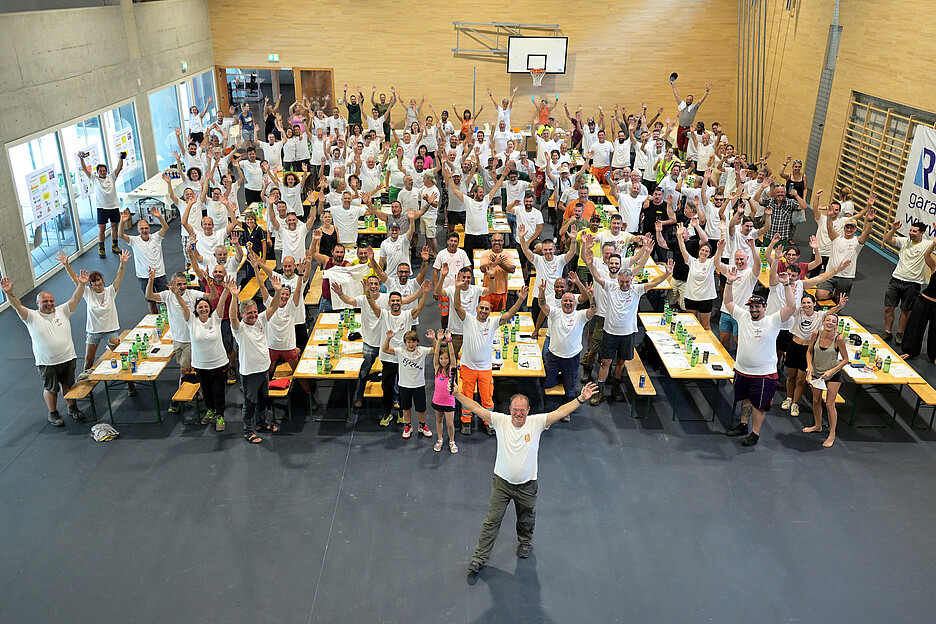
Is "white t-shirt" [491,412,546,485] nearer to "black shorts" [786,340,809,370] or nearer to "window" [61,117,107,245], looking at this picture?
"black shorts" [786,340,809,370]

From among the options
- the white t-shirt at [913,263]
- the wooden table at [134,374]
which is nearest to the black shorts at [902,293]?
the white t-shirt at [913,263]

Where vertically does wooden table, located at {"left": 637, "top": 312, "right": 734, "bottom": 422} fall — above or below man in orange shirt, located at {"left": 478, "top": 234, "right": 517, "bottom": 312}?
below

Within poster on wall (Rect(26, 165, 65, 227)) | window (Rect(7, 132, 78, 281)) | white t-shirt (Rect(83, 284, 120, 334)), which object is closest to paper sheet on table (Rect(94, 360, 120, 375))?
white t-shirt (Rect(83, 284, 120, 334))

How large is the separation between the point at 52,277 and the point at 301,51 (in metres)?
12.1

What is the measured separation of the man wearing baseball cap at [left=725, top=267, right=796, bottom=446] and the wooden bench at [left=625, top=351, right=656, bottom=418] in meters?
1.07

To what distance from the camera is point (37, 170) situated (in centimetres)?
1365

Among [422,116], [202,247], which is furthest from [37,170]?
[422,116]

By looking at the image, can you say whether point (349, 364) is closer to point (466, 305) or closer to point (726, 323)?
point (466, 305)

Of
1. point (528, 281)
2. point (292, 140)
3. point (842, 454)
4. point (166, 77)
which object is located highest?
point (166, 77)

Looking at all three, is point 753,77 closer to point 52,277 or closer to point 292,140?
point 292,140

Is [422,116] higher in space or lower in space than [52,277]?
higher

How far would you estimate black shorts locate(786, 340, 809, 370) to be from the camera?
935 cm

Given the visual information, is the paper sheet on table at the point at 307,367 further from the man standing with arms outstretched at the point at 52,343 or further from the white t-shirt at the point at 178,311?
the man standing with arms outstretched at the point at 52,343

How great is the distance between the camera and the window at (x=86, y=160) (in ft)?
49.2
